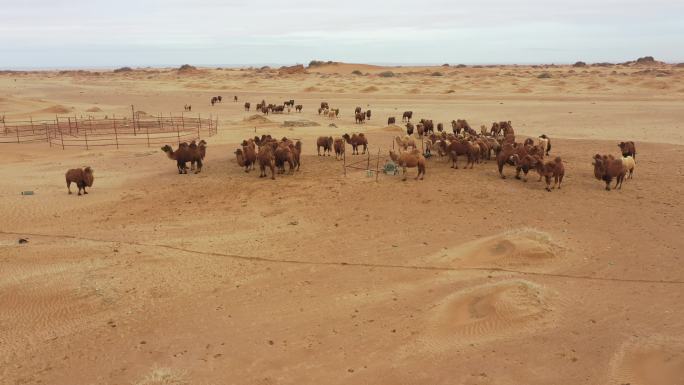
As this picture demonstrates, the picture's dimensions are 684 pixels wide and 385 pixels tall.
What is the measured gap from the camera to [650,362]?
668cm

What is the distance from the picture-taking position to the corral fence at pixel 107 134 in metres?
27.2

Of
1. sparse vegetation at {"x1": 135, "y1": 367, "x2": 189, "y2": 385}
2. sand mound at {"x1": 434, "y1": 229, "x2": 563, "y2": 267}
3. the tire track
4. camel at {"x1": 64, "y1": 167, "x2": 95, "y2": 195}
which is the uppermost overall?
camel at {"x1": 64, "y1": 167, "x2": 95, "y2": 195}

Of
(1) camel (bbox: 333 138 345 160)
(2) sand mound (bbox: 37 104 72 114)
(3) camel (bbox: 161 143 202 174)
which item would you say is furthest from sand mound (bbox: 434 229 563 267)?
(2) sand mound (bbox: 37 104 72 114)

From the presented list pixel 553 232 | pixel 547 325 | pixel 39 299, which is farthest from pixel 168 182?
pixel 547 325

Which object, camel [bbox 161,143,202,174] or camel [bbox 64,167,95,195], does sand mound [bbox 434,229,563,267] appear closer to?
camel [bbox 161,143,202,174]

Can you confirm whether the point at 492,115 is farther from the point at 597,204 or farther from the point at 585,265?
the point at 585,265

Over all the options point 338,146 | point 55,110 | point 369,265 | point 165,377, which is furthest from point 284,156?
point 55,110

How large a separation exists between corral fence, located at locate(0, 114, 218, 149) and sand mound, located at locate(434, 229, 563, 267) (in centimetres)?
1935

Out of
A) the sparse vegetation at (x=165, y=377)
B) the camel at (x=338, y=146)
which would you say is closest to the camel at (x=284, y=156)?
the camel at (x=338, y=146)

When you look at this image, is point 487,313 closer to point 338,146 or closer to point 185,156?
point 338,146

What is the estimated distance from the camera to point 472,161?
17.4m

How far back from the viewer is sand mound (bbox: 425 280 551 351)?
753 centimetres

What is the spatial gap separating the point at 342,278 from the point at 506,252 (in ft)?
10.9

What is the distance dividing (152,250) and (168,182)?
262 inches
